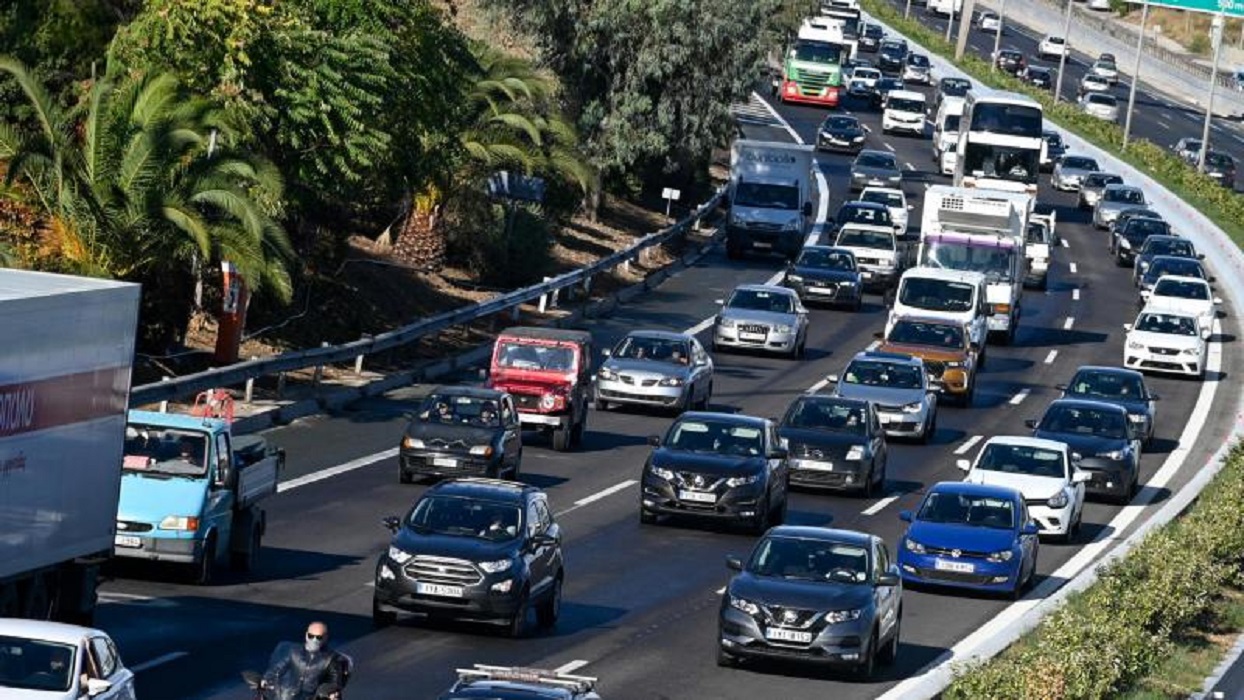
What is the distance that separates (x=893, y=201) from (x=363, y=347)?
35328 mm

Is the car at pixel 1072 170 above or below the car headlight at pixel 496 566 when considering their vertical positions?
above

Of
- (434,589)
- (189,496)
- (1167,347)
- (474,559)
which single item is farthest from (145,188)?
(1167,347)

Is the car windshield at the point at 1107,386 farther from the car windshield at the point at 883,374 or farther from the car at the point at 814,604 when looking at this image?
the car at the point at 814,604

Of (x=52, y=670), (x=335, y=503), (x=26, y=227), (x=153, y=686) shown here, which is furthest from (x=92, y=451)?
(x=26, y=227)

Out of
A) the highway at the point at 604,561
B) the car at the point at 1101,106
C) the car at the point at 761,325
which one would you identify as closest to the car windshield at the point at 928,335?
A: the highway at the point at 604,561

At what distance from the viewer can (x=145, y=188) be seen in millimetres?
40031

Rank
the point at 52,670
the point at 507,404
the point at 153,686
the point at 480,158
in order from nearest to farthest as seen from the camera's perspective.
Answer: the point at 52,670 < the point at 153,686 < the point at 507,404 < the point at 480,158

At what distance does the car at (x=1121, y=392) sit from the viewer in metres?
47.8

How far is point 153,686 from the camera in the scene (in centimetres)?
2264

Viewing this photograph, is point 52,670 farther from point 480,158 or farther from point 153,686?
point 480,158

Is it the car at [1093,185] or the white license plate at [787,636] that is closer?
the white license plate at [787,636]

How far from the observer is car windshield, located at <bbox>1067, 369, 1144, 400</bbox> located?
159 feet

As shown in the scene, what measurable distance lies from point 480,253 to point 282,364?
724 inches

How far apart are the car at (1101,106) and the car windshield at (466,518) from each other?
94102mm
